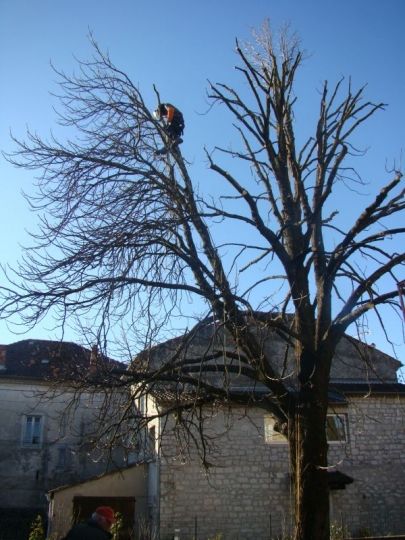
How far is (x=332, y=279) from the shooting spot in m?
8.78

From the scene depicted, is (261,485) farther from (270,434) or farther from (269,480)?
(270,434)

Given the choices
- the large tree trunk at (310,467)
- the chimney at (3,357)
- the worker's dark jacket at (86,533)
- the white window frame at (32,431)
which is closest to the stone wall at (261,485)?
the large tree trunk at (310,467)

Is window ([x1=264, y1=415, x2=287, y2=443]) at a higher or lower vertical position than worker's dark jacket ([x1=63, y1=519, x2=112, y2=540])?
higher

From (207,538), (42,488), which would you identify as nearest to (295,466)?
(207,538)

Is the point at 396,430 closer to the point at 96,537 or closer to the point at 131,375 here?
the point at 131,375

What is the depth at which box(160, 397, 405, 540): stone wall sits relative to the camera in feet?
56.4

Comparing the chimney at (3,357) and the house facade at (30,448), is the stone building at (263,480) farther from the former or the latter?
the chimney at (3,357)

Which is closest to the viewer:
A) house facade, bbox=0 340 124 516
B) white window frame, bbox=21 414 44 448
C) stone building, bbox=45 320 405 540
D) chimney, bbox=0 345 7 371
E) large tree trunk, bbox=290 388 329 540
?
large tree trunk, bbox=290 388 329 540

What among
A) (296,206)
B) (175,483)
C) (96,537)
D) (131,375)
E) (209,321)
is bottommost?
(175,483)

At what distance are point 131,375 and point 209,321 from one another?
1.51 meters

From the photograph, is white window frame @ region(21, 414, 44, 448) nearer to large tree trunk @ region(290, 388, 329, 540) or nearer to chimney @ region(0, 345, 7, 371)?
chimney @ region(0, 345, 7, 371)

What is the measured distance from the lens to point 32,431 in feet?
86.6

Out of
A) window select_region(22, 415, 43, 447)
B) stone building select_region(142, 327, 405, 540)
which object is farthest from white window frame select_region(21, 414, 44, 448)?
stone building select_region(142, 327, 405, 540)

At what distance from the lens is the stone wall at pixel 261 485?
56.4 feet
